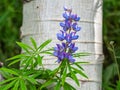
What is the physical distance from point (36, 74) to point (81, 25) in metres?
0.23

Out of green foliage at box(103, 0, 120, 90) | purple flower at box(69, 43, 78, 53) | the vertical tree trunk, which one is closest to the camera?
purple flower at box(69, 43, 78, 53)

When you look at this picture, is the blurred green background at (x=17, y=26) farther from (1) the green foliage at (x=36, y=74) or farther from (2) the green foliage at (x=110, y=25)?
(1) the green foliage at (x=36, y=74)

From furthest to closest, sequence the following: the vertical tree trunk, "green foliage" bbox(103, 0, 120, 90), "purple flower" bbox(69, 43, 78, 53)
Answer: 1. "green foliage" bbox(103, 0, 120, 90)
2. the vertical tree trunk
3. "purple flower" bbox(69, 43, 78, 53)

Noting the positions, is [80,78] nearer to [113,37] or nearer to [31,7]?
[31,7]

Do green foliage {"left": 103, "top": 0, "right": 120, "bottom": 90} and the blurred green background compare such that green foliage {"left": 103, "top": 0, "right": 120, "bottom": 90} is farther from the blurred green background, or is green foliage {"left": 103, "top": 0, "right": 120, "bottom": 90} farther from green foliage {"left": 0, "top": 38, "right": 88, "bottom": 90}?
green foliage {"left": 0, "top": 38, "right": 88, "bottom": 90}

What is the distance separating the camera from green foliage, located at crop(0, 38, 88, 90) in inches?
43.0

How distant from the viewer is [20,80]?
3.65ft

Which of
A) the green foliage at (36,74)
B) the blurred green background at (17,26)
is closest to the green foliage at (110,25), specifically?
the blurred green background at (17,26)

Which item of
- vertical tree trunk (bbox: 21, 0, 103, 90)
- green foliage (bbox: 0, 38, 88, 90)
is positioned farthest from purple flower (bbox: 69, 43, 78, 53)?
vertical tree trunk (bbox: 21, 0, 103, 90)

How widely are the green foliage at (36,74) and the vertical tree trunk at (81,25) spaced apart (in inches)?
3.2

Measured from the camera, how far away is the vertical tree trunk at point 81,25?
4.23ft

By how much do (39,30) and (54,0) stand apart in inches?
4.1

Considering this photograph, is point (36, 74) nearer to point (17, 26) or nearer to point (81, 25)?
point (81, 25)

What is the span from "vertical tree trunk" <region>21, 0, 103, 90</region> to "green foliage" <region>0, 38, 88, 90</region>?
8cm
